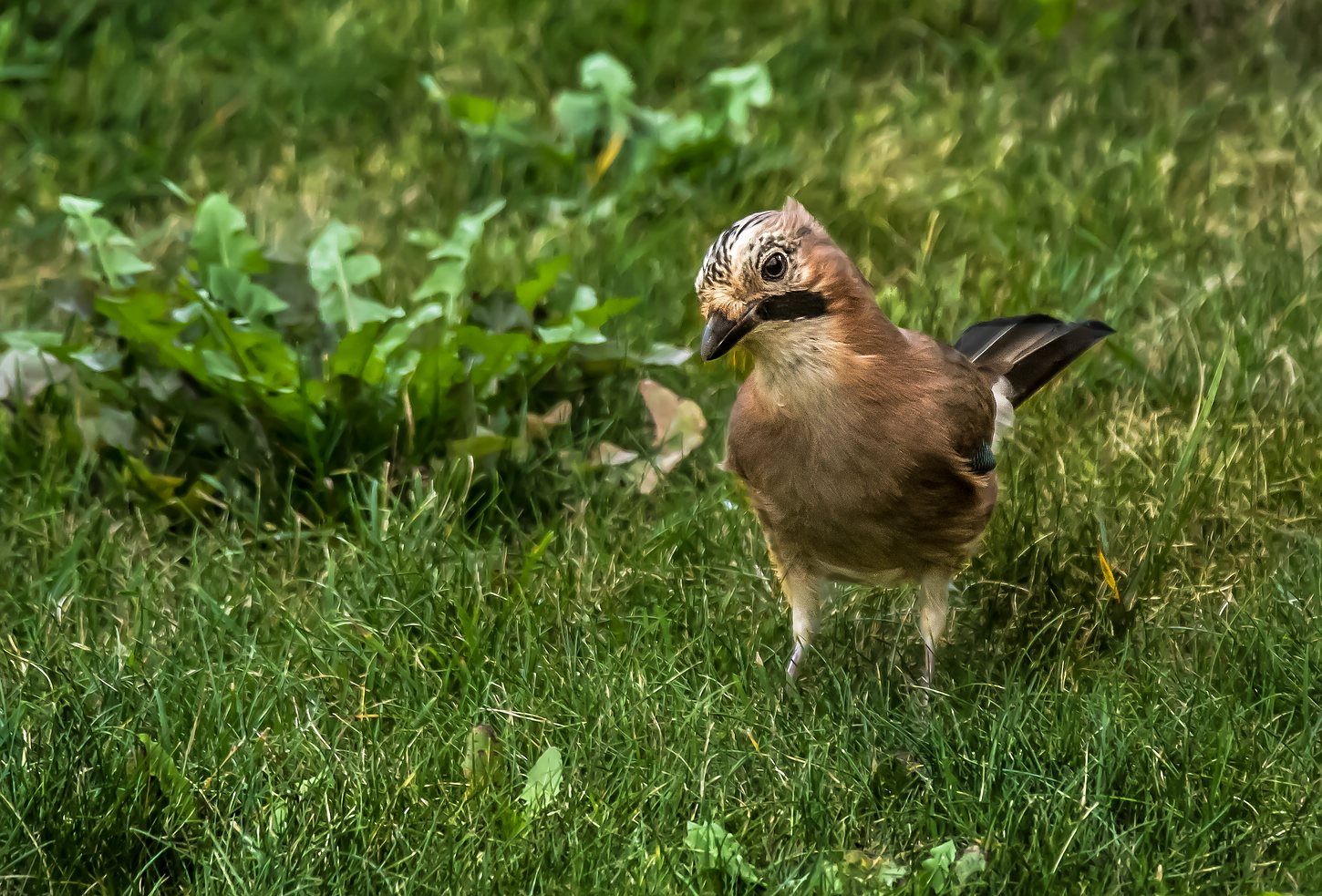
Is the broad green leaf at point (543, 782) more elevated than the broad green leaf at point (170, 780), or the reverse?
the broad green leaf at point (170, 780)

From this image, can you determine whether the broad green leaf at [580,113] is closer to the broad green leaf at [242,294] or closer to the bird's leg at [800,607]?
the broad green leaf at [242,294]

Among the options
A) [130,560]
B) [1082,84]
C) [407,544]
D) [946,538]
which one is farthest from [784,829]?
[1082,84]

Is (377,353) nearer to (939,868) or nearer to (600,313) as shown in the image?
(600,313)

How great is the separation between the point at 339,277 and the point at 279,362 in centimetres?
35

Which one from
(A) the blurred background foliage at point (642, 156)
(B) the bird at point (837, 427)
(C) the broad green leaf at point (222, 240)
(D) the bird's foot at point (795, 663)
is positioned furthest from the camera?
(A) the blurred background foliage at point (642, 156)

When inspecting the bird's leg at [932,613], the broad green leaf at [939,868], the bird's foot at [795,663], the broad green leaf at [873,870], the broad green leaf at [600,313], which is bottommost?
the bird's foot at [795,663]

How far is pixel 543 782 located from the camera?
10.8 feet

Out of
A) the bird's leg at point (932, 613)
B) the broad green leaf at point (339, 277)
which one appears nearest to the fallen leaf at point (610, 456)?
the broad green leaf at point (339, 277)

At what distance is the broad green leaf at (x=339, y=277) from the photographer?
4.60 meters

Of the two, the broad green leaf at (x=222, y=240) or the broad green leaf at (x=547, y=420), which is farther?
the broad green leaf at (x=222, y=240)

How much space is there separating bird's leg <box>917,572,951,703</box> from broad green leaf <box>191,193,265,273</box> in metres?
2.07

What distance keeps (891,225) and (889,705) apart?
228 cm

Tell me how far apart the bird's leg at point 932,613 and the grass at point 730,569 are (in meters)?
0.07

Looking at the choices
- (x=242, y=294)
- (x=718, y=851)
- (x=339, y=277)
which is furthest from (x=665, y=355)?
(x=718, y=851)
